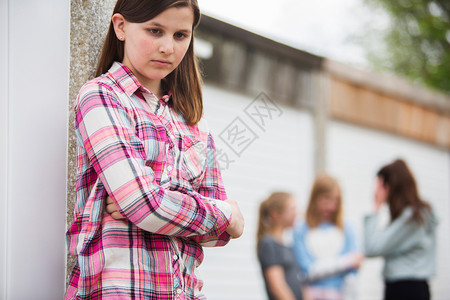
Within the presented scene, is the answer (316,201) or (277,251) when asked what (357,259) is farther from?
(277,251)

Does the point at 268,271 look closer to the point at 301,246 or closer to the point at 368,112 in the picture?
the point at 301,246

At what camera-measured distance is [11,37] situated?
4.94 feet

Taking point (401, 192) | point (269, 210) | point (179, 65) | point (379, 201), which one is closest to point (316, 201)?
point (269, 210)

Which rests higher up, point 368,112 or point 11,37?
point 368,112

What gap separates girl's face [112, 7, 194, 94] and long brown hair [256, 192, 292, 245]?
3.16m

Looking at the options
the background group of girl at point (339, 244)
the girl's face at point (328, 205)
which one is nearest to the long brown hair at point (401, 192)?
the background group of girl at point (339, 244)

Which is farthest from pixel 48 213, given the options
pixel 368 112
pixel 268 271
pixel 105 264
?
pixel 368 112

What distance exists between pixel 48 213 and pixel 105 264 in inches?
12.1

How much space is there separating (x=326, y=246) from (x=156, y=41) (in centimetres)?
370

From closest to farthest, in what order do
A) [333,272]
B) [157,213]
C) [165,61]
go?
[157,213]
[165,61]
[333,272]

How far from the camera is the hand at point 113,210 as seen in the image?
4.35ft

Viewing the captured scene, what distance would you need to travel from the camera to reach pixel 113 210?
1.33 metres

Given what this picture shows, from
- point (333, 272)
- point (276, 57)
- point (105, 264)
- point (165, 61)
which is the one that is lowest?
point (333, 272)

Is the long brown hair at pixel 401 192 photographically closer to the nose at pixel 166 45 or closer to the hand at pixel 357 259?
the hand at pixel 357 259
